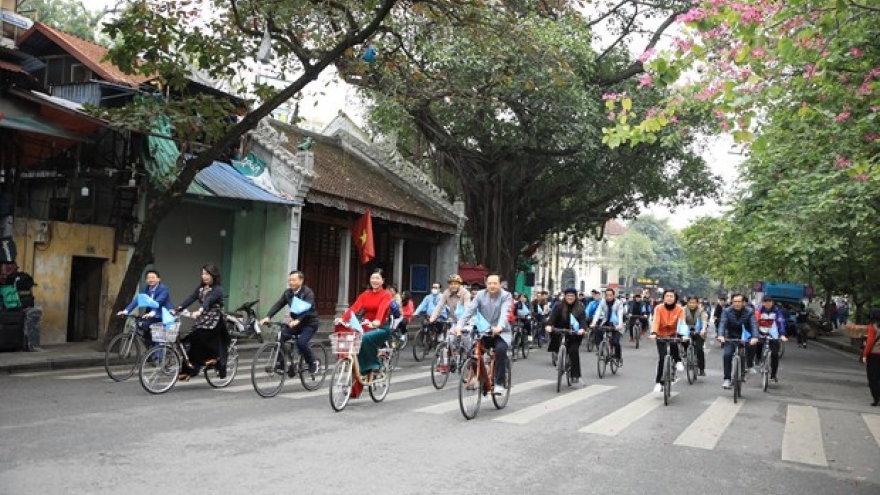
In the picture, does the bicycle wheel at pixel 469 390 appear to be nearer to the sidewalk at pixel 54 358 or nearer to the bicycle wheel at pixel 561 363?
the bicycle wheel at pixel 561 363

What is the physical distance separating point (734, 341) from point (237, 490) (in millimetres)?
9080

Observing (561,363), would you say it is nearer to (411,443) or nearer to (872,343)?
(872,343)

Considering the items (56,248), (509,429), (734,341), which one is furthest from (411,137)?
(509,429)

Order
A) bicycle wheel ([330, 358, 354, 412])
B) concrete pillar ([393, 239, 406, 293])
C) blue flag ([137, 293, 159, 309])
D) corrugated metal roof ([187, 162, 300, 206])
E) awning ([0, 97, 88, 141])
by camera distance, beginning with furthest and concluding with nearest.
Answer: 1. concrete pillar ([393, 239, 406, 293])
2. corrugated metal roof ([187, 162, 300, 206])
3. awning ([0, 97, 88, 141])
4. blue flag ([137, 293, 159, 309])
5. bicycle wheel ([330, 358, 354, 412])

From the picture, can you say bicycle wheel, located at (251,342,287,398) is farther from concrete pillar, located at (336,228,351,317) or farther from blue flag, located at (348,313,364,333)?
concrete pillar, located at (336,228,351,317)

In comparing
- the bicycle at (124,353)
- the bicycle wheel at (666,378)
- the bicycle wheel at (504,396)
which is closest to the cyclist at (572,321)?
the bicycle wheel at (666,378)

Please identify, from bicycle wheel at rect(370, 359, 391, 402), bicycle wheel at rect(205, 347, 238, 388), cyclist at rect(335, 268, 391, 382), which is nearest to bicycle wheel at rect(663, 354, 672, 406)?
bicycle wheel at rect(370, 359, 391, 402)

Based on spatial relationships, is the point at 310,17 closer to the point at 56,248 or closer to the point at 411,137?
the point at 56,248

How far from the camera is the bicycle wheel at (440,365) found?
37.8ft

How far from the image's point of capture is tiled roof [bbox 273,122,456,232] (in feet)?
70.0

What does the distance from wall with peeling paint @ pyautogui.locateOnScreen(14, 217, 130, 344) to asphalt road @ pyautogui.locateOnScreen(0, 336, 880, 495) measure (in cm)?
412

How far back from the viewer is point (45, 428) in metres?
6.94

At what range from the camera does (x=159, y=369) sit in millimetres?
9562

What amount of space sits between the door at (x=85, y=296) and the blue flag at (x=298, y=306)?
27.9ft
